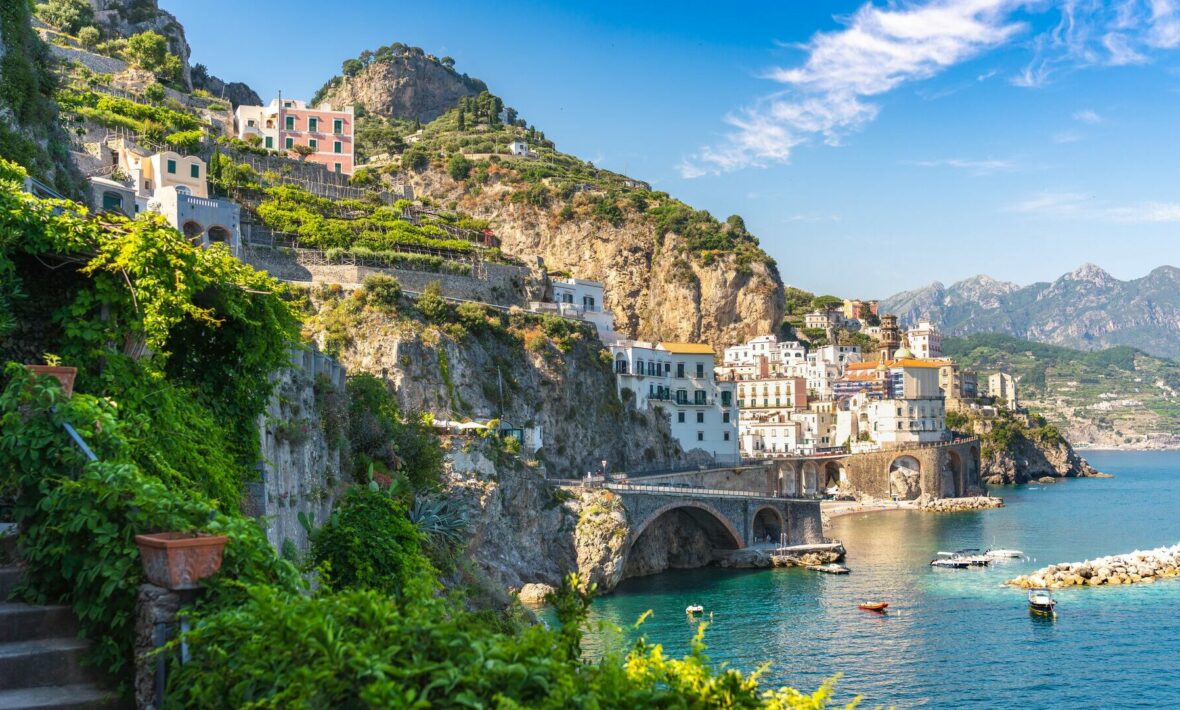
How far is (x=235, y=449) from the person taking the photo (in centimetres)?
1344

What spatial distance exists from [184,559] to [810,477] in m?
98.5

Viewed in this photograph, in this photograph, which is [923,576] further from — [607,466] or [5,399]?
[5,399]

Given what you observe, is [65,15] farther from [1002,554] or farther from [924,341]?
[924,341]

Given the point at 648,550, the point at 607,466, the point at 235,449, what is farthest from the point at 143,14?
the point at 235,449

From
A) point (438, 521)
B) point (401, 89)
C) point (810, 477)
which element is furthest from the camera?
point (401, 89)

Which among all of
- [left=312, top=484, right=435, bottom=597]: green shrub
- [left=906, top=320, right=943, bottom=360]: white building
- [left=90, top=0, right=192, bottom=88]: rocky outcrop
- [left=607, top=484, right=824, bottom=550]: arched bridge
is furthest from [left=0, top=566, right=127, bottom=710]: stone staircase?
[left=906, top=320, right=943, bottom=360]: white building

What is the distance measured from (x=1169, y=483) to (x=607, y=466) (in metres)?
106

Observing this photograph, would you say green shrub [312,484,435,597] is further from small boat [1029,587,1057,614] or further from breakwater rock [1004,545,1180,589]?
breakwater rock [1004,545,1180,589]

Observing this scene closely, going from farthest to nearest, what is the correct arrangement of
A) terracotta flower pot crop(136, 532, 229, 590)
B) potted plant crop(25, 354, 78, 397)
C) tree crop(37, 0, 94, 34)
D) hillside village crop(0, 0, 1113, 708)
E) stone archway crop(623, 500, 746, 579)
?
tree crop(37, 0, 94, 34) < stone archway crop(623, 500, 746, 579) < potted plant crop(25, 354, 78, 397) < hillside village crop(0, 0, 1113, 708) < terracotta flower pot crop(136, 532, 229, 590)

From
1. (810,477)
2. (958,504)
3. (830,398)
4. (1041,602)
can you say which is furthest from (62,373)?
(830,398)

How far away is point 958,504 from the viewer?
10394cm

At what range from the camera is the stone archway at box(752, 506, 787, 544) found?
219 feet

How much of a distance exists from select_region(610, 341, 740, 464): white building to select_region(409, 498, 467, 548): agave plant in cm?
3815

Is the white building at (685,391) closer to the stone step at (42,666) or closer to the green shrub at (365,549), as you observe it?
the green shrub at (365,549)
